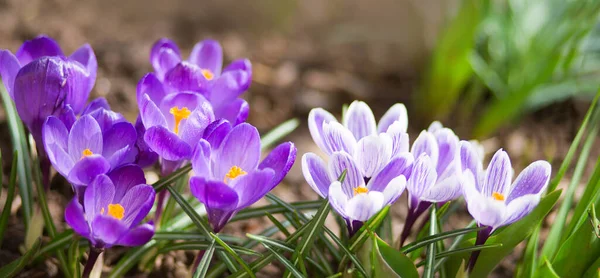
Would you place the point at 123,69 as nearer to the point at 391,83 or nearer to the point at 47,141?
the point at 391,83

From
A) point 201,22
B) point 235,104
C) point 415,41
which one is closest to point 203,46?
point 235,104

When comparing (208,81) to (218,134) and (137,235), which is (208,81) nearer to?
(218,134)

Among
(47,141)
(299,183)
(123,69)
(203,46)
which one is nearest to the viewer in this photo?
(47,141)

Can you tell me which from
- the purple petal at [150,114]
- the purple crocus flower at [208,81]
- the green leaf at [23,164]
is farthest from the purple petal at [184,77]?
the green leaf at [23,164]

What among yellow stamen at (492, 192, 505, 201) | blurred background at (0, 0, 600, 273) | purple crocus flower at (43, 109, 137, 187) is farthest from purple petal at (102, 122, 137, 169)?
Answer: blurred background at (0, 0, 600, 273)

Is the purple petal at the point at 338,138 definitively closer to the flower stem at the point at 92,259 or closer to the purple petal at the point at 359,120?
the purple petal at the point at 359,120
